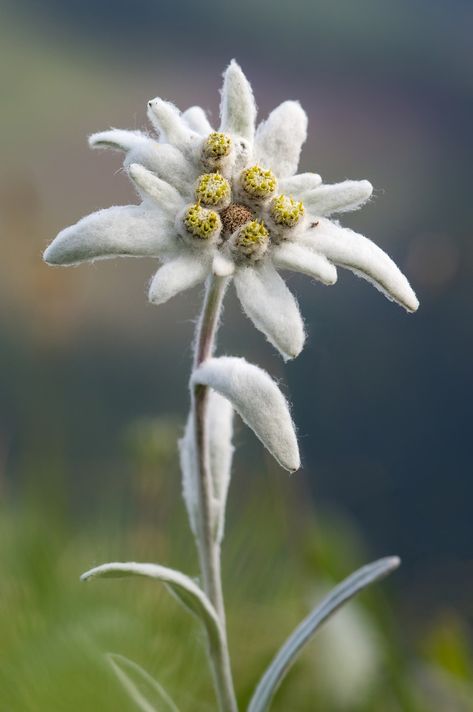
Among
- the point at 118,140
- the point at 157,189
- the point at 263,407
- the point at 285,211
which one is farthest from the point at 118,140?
the point at 263,407

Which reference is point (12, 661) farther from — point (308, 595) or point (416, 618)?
point (416, 618)

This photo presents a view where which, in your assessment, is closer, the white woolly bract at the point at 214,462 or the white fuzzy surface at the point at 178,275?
the white fuzzy surface at the point at 178,275

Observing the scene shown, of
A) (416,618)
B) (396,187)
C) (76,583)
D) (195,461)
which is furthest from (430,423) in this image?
(195,461)

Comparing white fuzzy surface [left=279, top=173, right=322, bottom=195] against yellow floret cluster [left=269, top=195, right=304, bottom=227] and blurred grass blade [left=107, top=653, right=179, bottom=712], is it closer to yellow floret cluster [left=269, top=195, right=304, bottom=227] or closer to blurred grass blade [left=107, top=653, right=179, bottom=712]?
yellow floret cluster [left=269, top=195, right=304, bottom=227]

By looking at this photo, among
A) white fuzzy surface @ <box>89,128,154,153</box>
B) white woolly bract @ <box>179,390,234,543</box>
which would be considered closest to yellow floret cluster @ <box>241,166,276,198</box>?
white fuzzy surface @ <box>89,128,154,153</box>

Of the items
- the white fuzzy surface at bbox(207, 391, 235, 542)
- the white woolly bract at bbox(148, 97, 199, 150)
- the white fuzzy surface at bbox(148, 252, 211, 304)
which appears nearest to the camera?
the white fuzzy surface at bbox(148, 252, 211, 304)

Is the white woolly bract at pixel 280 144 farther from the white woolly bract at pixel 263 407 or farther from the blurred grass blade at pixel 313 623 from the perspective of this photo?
the blurred grass blade at pixel 313 623

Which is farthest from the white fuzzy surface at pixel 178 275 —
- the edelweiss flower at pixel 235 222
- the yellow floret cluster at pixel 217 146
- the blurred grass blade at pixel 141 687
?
the blurred grass blade at pixel 141 687
